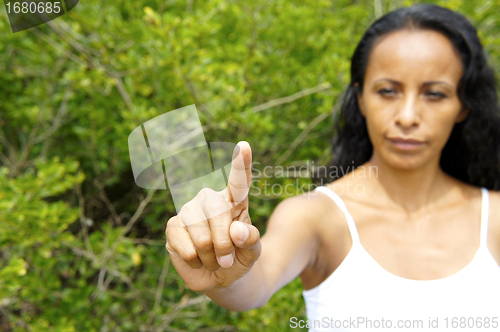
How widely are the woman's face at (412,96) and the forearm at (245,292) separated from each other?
0.65 m

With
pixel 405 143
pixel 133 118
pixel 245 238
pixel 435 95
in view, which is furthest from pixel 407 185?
pixel 133 118

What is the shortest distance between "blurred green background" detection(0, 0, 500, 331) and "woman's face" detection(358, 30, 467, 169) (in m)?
0.59

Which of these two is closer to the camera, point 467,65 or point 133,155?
point 133,155

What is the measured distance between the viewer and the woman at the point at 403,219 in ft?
3.97

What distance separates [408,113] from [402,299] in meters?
0.60

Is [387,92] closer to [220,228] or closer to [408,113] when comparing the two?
[408,113]

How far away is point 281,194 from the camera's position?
1951 millimetres

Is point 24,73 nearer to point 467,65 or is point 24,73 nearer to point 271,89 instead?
point 271,89

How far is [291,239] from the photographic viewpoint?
3.69 feet

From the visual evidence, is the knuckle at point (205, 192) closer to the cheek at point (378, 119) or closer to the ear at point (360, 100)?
the cheek at point (378, 119)

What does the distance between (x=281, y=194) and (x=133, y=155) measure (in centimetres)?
127

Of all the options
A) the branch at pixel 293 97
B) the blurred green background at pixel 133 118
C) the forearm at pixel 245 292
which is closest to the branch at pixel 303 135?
the blurred green background at pixel 133 118

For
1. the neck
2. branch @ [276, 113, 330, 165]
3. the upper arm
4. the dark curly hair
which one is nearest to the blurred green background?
branch @ [276, 113, 330, 165]

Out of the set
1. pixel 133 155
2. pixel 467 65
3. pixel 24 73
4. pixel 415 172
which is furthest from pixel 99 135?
pixel 467 65
